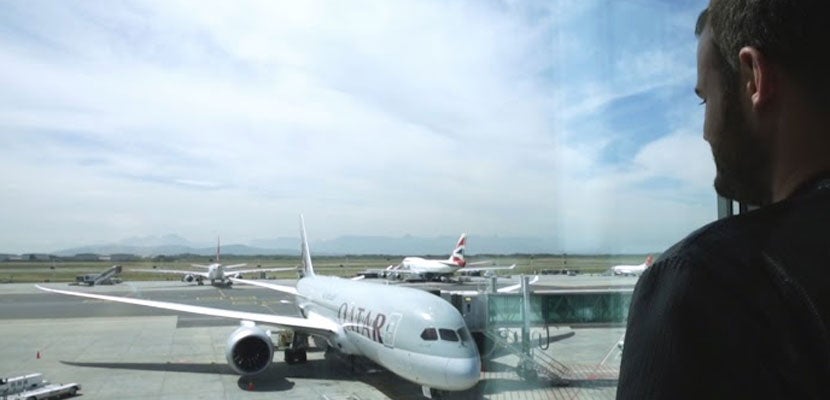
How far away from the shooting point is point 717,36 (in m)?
0.77

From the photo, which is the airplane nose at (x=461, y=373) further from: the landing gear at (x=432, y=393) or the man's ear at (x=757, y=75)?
the man's ear at (x=757, y=75)

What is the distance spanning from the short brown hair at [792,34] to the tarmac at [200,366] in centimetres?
292

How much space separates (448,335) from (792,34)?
8.46m

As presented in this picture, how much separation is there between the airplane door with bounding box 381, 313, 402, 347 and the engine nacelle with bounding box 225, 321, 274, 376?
291cm

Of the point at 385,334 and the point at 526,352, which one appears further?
the point at 385,334

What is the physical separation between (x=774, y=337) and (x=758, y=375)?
39 millimetres

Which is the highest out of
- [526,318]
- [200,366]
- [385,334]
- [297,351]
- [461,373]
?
[526,318]

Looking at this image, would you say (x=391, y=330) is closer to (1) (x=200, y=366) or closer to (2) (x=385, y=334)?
(2) (x=385, y=334)

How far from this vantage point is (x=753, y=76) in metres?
0.73

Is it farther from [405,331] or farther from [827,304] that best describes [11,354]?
[827,304]

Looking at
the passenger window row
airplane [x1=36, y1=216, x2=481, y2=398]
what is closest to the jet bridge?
airplane [x1=36, y1=216, x2=481, y2=398]

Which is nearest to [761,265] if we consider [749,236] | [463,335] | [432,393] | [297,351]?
[749,236]

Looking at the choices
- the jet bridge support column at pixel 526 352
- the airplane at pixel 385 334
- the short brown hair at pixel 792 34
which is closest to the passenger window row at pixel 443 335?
the airplane at pixel 385 334

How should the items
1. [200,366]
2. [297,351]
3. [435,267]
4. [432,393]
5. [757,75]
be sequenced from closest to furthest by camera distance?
[757,75]
[432,393]
[200,366]
[297,351]
[435,267]
